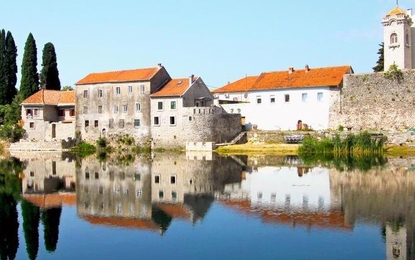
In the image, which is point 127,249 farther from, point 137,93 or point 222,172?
point 137,93

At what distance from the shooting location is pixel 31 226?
19.8 m

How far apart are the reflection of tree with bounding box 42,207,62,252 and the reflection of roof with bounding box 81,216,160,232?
3.94ft

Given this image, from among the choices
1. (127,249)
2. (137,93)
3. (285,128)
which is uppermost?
(137,93)

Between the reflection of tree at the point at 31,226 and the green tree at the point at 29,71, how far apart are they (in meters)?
48.4

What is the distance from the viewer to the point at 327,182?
28.9 metres

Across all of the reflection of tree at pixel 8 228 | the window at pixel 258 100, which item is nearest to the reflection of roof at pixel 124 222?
the reflection of tree at pixel 8 228

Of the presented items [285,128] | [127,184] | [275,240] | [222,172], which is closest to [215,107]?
[285,128]

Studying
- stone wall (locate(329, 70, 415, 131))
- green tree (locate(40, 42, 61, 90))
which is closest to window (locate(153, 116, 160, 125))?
stone wall (locate(329, 70, 415, 131))

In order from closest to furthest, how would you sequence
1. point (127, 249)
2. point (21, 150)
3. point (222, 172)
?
point (127, 249)
point (222, 172)
point (21, 150)

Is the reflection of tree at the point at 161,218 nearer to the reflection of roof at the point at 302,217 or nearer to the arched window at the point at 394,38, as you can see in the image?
the reflection of roof at the point at 302,217

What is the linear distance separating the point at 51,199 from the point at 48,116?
40939 millimetres

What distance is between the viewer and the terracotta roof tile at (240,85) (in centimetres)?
6228

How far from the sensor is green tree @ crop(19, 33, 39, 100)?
71125mm

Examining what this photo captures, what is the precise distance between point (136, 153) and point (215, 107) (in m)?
8.99
